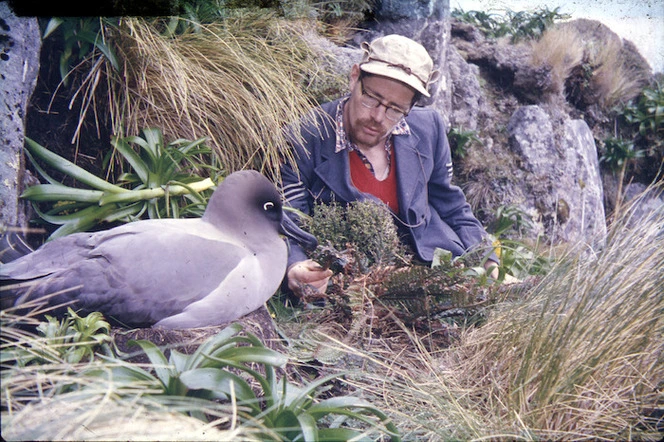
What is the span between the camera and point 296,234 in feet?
7.72

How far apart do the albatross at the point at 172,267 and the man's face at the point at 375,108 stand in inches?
35.3

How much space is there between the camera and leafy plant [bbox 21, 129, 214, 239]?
7.41 feet

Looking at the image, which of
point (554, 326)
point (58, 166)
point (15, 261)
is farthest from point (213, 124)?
point (554, 326)

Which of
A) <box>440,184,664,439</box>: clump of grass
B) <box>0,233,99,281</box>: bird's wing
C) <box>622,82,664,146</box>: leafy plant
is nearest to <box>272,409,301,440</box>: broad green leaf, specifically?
<box>440,184,664,439</box>: clump of grass

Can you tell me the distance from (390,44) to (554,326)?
1.51 metres

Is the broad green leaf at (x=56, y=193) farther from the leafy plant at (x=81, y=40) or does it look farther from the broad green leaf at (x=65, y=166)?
the leafy plant at (x=81, y=40)

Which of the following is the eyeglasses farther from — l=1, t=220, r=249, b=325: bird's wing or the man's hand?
l=1, t=220, r=249, b=325: bird's wing

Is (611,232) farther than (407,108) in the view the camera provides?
No

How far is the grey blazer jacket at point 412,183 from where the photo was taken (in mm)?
2986

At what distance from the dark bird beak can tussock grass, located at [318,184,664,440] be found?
0.47m

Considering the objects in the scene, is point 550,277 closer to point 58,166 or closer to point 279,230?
point 279,230

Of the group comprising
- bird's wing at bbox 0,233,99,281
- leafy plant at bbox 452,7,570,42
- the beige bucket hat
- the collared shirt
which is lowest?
bird's wing at bbox 0,233,99,281

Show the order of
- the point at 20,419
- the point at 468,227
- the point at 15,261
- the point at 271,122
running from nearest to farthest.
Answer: the point at 20,419 < the point at 15,261 < the point at 271,122 < the point at 468,227

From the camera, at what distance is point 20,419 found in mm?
1315
